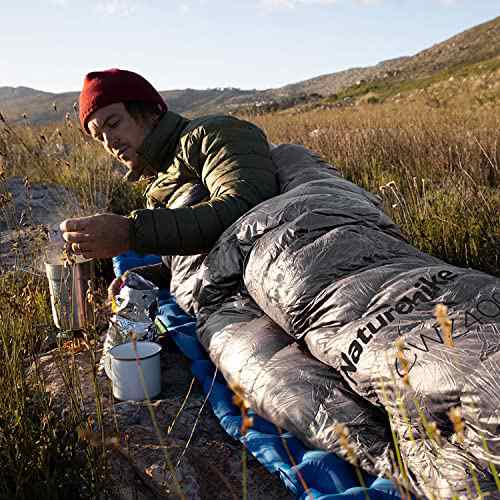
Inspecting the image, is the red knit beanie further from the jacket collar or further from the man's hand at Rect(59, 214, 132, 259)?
the man's hand at Rect(59, 214, 132, 259)

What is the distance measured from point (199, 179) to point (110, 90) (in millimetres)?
607

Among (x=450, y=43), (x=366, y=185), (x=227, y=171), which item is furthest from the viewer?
(x=450, y=43)

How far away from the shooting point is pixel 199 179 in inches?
118

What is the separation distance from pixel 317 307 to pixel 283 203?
0.53 m

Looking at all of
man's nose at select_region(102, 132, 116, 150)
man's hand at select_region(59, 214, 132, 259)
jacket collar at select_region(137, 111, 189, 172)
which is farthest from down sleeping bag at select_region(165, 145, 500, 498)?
man's nose at select_region(102, 132, 116, 150)

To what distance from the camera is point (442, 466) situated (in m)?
1.40

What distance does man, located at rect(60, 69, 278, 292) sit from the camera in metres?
2.43

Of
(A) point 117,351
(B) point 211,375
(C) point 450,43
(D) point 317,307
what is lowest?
(B) point 211,375

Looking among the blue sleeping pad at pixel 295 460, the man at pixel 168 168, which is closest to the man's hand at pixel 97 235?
the man at pixel 168 168

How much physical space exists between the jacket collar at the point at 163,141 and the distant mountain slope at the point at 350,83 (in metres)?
16.9

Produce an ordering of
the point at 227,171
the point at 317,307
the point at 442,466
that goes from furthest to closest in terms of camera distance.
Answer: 1. the point at 227,171
2. the point at 317,307
3. the point at 442,466

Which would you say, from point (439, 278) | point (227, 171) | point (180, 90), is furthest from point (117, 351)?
point (180, 90)

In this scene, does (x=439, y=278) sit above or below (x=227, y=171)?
below

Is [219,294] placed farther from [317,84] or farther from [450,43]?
[317,84]
